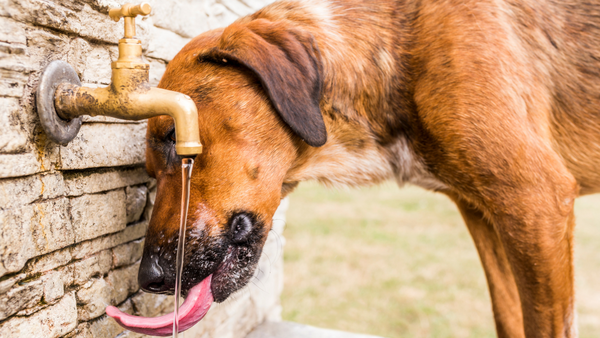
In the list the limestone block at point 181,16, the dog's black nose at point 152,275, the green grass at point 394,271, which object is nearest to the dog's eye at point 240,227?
the dog's black nose at point 152,275

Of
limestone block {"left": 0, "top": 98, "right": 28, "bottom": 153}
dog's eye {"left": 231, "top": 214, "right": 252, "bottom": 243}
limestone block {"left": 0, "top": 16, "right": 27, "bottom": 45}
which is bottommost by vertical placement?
dog's eye {"left": 231, "top": 214, "right": 252, "bottom": 243}

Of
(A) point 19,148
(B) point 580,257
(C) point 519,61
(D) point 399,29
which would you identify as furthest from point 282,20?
(B) point 580,257

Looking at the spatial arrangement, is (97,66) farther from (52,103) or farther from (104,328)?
(104,328)

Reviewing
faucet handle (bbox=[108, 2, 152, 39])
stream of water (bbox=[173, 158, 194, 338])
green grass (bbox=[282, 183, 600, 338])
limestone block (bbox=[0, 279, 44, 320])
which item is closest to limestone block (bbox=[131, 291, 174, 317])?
stream of water (bbox=[173, 158, 194, 338])

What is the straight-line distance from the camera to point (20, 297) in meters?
1.44

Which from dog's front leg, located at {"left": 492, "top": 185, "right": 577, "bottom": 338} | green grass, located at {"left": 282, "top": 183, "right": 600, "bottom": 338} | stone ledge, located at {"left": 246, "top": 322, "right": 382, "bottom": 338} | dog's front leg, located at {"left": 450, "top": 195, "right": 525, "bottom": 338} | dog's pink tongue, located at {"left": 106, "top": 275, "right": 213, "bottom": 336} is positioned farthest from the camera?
green grass, located at {"left": 282, "top": 183, "right": 600, "bottom": 338}

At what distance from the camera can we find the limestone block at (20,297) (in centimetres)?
138

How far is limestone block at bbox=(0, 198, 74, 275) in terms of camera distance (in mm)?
1373

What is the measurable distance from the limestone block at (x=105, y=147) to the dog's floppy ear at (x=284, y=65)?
1.59ft

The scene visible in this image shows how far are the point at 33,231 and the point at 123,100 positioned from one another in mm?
477

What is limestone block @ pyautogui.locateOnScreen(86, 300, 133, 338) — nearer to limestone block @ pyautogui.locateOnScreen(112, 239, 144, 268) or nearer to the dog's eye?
limestone block @ pyautogui.locateOnScreen(112, 239, 144, 268)

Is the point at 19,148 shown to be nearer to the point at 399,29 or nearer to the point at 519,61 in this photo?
the point at 399,29

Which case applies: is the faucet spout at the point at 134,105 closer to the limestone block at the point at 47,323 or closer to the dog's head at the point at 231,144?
the dog's head at the point at 231,144

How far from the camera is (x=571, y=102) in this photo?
2.07m
